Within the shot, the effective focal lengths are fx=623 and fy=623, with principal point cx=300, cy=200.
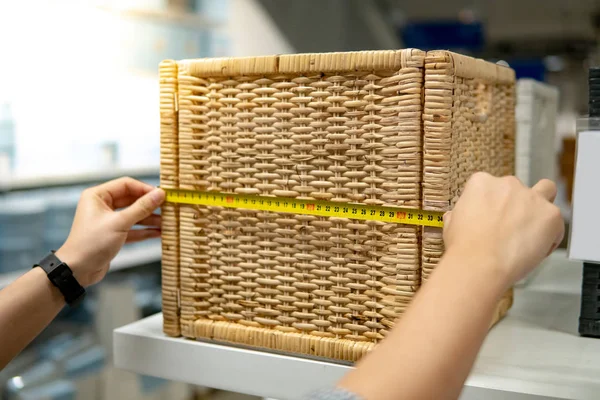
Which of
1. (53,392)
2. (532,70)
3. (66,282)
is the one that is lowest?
(53,392)

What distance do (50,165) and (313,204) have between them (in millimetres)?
1792

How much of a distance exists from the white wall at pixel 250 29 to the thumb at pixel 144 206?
215cm

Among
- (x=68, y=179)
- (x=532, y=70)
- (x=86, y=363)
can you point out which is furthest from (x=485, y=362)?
(x=532, y=70)

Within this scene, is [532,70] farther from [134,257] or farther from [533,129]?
[533,129]

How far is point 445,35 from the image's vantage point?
4.16 m

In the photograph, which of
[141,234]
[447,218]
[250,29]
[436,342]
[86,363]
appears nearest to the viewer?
[436,342]

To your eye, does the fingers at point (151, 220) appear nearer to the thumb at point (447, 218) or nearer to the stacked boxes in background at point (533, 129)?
the thumb at point (447, 218)

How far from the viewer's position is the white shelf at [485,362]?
65 cm

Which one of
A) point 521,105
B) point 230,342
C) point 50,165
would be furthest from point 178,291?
point 50,165

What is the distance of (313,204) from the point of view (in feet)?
2.44

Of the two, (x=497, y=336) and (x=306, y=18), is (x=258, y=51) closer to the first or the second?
(x=306, y=18)

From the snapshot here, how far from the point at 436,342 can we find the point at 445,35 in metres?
3.96

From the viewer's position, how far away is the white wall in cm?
292

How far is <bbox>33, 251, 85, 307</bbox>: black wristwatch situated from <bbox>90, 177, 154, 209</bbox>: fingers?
11 cm
